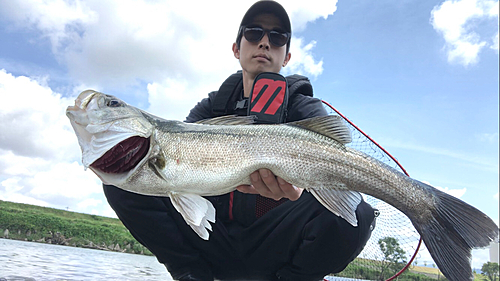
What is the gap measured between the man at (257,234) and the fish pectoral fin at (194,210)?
47 centimetres

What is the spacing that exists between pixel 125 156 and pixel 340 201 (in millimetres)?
1679

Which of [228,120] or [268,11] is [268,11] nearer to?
[268,11]

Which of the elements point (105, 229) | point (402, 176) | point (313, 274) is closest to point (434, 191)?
point (402, 176)

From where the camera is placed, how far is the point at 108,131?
2.35 meters

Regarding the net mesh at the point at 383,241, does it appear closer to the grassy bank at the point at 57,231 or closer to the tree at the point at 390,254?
the tree at the point at 390,254

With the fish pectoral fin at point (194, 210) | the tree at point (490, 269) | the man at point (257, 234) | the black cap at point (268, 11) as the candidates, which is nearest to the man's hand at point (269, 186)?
the man at point (257, 234)

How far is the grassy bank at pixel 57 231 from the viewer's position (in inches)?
663

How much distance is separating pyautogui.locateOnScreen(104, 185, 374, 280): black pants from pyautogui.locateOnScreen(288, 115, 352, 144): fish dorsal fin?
2.59 feet

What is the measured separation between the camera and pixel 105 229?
2652 centimetres

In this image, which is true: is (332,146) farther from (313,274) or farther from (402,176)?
(313,274)

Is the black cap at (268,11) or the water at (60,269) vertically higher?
the black cap at (268,11)

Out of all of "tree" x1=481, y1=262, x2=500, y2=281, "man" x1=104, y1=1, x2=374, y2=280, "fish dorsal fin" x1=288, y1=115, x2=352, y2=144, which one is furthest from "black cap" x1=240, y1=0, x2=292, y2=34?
"tree" x1=481, y1=262, x2=500, y2=281

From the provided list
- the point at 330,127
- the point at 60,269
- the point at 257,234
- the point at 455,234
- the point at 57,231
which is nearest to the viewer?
the point at 455,234

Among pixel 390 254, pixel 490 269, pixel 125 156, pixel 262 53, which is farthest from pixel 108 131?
pixel 490 269
